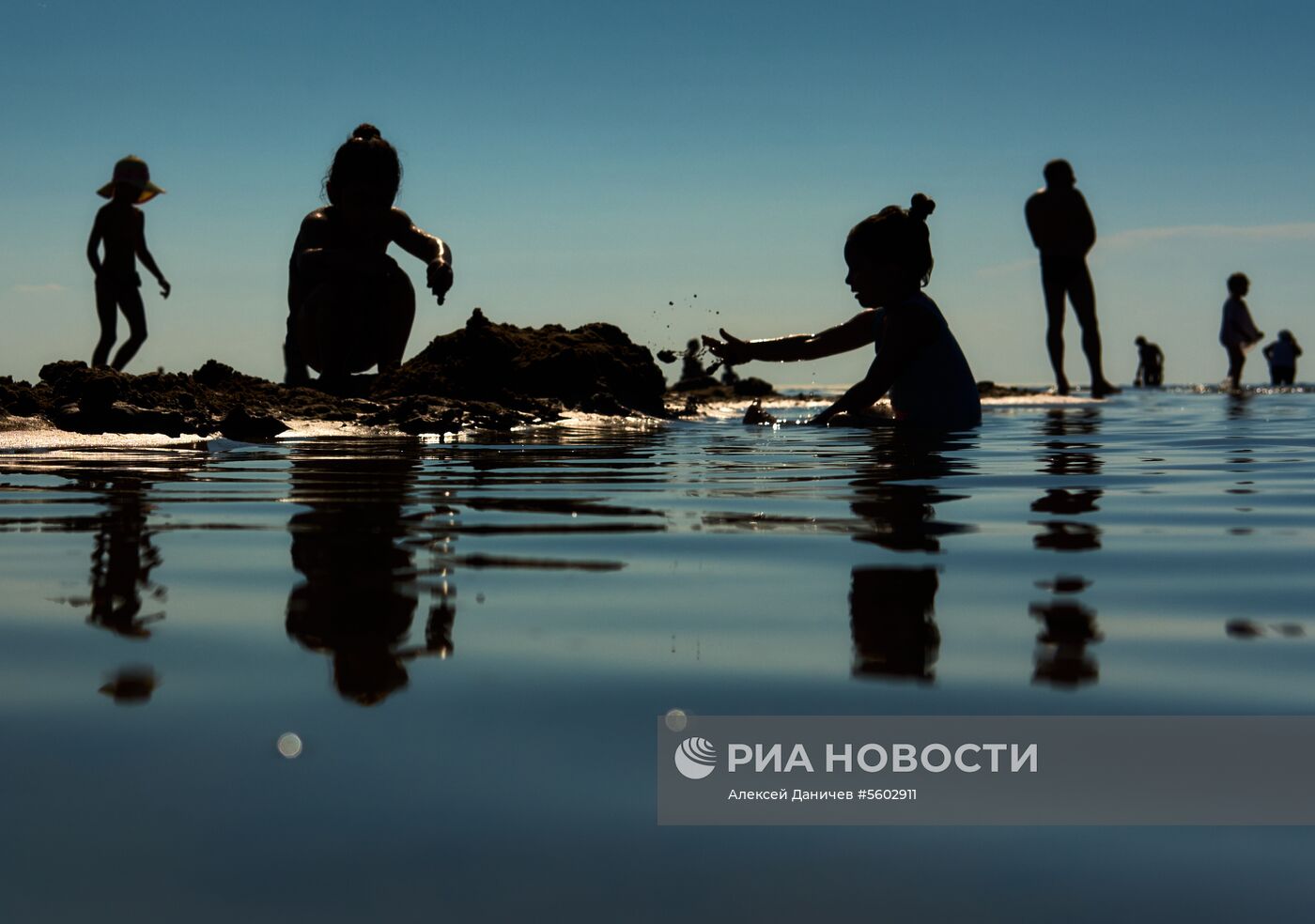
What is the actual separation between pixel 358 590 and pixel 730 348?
5424 mm

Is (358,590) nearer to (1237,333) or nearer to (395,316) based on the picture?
(395,316)

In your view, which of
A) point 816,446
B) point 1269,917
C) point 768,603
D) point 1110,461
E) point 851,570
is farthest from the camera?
point 816,446

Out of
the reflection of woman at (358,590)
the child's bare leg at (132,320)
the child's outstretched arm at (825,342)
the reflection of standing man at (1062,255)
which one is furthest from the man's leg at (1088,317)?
the reflection of woman at (358,590)

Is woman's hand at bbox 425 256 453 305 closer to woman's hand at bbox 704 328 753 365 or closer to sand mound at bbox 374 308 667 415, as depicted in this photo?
sand mound at bbox 374 308 667 415

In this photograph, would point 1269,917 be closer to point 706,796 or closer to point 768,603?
point 706,796

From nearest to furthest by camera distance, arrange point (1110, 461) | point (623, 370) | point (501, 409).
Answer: point (1110, 461) → point (501, 409) → point (623, 370)

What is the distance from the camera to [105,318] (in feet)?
48.7

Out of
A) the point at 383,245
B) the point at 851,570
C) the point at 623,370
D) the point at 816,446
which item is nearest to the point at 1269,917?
the point at 851,570

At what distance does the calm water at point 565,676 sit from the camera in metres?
1.32

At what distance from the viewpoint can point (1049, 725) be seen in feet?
5.84

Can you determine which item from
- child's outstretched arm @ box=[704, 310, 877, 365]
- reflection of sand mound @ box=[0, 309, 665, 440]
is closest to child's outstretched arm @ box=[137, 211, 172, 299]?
reflection of sand mound @ box=[0, 309, 665, 440]

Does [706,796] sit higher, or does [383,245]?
[383,245]

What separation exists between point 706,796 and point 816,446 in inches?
229

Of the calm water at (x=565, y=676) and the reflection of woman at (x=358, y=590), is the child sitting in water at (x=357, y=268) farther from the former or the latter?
the calm water at (x=565, y=676)
